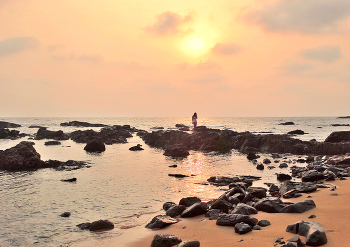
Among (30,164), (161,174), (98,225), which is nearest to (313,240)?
(98,225)

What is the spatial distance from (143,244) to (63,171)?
17399 mm

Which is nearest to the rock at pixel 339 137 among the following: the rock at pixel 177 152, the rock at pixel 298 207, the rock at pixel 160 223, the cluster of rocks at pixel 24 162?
the rock at pixel 177 152

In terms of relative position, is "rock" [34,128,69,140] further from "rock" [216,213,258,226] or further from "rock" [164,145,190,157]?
"rock" [216,213,258,226]

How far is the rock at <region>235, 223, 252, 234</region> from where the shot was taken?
8609 mm

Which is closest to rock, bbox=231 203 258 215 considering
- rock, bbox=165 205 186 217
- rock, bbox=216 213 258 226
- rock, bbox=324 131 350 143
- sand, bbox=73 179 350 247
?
sand, bbox=73 179 350 247

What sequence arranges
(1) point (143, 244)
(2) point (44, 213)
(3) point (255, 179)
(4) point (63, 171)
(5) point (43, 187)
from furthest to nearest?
(4) point (63, 171) < (3) point (255, 179) < (5) point (43, 187) < (2) point (44, 213) < (1) point (143, 244)

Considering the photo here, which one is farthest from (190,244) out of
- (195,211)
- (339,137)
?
(339,137)

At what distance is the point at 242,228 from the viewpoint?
341 inches

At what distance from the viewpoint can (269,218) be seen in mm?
10078

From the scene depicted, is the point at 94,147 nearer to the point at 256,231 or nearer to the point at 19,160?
the point at 19,160

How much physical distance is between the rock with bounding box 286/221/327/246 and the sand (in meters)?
0.21

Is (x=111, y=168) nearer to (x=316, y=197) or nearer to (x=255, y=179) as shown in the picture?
(x=255, y=179)

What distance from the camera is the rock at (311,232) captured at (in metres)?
6.80

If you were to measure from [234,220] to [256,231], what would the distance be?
1060 mm
